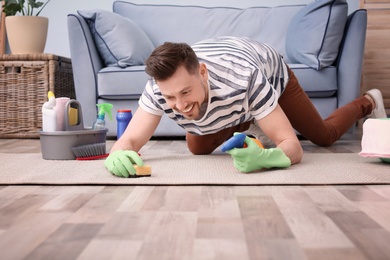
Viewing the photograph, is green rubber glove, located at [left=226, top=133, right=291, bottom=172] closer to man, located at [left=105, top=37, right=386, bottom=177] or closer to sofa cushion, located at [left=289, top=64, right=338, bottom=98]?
man, located at [left=105, top=37, right=386, bottom=177]

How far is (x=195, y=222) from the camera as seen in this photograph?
994mm

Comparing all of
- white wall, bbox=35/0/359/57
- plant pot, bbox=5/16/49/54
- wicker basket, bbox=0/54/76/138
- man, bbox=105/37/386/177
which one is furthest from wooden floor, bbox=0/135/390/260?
white wall, bbox=35/0/359/57

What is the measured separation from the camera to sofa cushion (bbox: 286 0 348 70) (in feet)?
8.72

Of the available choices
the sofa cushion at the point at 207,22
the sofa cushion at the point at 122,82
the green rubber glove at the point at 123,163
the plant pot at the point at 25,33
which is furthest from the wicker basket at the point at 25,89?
the green rubber glove at the point at 123,163

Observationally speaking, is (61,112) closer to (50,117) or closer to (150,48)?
(50,117)

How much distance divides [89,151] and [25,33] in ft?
4.71

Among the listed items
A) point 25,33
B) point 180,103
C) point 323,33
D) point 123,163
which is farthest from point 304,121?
point 25,33

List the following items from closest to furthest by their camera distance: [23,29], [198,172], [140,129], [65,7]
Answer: [198,172], [140,129], [23,29], [65,7]

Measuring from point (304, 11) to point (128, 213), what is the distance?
2.12 m

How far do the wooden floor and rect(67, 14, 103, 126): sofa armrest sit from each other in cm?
142

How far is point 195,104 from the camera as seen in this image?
59.3 inches

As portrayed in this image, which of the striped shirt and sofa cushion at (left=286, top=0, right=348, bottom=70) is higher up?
sofa cushion at (left=286, top=0, right=348, bottom=70)

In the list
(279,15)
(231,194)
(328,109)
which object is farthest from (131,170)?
(279,15)

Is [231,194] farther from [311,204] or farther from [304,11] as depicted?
[304,11]
